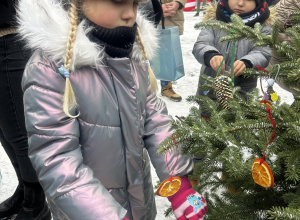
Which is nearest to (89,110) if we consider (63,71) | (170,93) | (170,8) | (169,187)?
(63,71)

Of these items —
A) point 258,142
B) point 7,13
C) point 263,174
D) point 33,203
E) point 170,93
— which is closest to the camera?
point 263,174

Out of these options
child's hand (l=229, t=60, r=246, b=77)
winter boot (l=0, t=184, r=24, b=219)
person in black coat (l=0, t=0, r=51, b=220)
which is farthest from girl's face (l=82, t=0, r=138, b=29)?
winter boot (l=0, t=184, r=24, b=219)

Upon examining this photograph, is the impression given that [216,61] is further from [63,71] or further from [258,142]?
[63,71]

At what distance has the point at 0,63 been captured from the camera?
1802 mm

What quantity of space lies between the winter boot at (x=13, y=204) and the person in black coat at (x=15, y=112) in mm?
14

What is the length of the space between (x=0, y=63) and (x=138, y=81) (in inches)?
31.4

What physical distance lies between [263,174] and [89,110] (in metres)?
0.68

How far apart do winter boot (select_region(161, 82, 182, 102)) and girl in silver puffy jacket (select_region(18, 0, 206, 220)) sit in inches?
112

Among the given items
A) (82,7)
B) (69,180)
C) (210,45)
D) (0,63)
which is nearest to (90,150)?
(69,180)

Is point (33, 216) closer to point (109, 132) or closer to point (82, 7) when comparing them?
point (109, 132)

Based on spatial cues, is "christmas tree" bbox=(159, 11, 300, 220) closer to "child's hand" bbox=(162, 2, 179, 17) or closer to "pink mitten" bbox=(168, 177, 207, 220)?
"pink mitten" bbox=(168, 177, 207, 220)

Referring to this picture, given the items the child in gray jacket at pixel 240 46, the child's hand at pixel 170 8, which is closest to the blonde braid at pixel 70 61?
the child in gray jacket at pixel 240 46

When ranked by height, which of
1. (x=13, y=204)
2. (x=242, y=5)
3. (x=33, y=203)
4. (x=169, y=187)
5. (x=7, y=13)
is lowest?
(x=13, y=204)

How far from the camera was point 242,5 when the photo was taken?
242 centimetres
